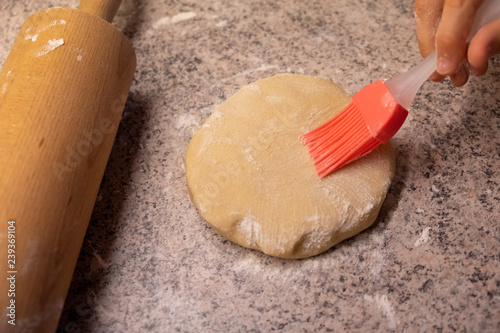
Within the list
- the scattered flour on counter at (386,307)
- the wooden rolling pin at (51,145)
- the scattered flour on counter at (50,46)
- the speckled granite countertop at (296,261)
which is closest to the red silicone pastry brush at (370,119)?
the speckled granite countertop at (296,261)

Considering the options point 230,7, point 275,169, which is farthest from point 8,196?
point 230,7

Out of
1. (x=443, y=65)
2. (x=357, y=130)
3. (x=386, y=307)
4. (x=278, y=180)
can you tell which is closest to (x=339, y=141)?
(x=357, y=130)

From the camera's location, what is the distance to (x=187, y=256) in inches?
47.6

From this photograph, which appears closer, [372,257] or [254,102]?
[372,257]

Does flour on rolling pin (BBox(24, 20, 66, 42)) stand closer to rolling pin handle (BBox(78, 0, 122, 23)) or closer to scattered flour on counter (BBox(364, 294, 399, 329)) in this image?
rolling pin handle (BBox(78, 0, 122, 23))

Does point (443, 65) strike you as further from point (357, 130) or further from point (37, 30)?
point (37, 30)

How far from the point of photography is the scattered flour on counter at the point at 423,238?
1.20 m

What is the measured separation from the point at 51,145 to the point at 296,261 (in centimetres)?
73

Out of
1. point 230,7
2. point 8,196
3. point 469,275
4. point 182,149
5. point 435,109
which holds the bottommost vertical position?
point 469,275

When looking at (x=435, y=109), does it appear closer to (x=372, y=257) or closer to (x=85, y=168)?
(x=372, y=257)

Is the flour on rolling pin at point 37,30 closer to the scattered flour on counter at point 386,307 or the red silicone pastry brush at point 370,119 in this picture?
the red silicone pastry brush at point 370,119

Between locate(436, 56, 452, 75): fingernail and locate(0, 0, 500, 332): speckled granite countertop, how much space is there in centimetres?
35

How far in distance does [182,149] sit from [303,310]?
0.63 metres

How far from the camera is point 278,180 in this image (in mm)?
1163
